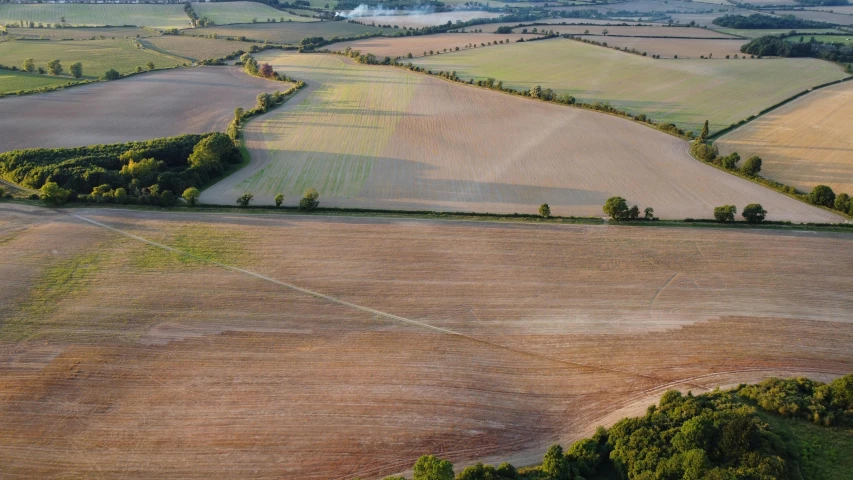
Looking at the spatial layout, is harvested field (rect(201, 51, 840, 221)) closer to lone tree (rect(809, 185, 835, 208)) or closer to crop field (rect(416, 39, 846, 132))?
lone tree (rect(809, 185, 835, 208))

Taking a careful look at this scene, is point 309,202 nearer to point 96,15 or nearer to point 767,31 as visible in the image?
point 96,15

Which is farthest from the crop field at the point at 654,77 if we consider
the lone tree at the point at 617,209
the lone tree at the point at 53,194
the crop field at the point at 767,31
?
the lone tree at the point at 53,194

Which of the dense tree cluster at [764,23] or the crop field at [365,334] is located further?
the dense tree cluster at [764,23]

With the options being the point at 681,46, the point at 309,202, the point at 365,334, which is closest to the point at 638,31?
the point at 681,46

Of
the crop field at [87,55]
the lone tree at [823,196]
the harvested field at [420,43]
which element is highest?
the harvested field at [420,43]

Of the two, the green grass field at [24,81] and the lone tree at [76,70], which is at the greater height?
the lone tree at [76,70]

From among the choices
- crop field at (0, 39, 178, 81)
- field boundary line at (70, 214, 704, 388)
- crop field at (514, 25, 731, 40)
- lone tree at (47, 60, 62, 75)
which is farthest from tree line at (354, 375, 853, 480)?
crop field at (514, 25, 731, 40)

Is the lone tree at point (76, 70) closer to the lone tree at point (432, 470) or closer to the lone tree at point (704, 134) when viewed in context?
the lone tree at point (704, 134)
